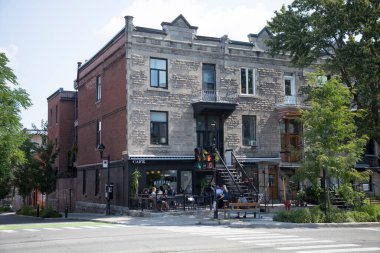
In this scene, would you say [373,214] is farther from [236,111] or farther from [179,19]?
[179,19]

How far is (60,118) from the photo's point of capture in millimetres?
43531

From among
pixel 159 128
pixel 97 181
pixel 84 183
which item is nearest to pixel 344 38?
pixel 159 128

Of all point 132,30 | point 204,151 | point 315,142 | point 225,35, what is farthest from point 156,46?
point 315,142

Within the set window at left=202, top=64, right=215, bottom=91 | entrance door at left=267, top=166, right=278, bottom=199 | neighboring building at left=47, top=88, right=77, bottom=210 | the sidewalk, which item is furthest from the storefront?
neighboring building at left=47, top=88, right=77, bottom=210

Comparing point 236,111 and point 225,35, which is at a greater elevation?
point 225,35

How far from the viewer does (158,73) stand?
29.3 metres

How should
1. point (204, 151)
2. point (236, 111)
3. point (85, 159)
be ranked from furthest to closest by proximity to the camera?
point (85, 159)
point (236, 111)
point (204, 151)

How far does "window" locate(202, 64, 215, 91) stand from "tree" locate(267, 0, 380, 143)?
4570 mm

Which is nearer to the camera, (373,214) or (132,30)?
(373,214)

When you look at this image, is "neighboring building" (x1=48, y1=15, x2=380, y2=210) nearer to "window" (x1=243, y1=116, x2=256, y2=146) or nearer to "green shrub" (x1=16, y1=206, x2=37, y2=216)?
"window" (x1=243, y1=116, x2=256, y2=146)

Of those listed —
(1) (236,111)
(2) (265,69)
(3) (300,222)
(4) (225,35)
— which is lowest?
(3) (300,222)

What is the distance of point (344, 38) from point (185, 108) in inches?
406

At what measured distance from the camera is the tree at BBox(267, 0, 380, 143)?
973 inches

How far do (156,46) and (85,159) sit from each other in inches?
480
